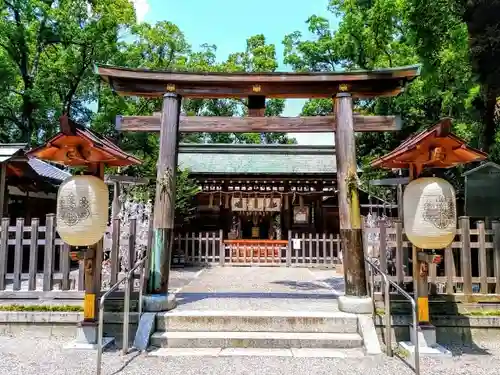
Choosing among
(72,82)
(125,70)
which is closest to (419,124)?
(125,70)

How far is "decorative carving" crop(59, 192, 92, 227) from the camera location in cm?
505

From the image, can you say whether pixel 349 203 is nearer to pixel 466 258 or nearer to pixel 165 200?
pixel 466 258

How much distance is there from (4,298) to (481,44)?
10282 mm

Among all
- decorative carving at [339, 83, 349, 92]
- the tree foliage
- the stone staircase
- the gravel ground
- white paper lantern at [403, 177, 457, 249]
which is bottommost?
the gravel ground

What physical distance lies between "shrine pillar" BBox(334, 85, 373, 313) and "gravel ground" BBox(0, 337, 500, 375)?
3.53 feet

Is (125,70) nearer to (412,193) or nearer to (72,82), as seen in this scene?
(412,193)

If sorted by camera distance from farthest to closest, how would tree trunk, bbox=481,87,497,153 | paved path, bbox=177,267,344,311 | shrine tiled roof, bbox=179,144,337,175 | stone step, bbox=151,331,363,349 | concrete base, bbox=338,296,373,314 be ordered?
shrine tiled roof, bbox=179,144,337,175, tree trunk, bbox=481,87,497,153, paved path, bbox=177,267,344,311, concrete base, bbox=338,296,373,314, stone step, bbox=151,331,363,349

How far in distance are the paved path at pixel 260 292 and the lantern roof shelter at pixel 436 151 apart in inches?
106

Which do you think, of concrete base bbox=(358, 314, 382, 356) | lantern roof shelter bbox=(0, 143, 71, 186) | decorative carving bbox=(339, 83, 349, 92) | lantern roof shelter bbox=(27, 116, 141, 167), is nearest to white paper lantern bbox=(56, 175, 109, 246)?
lantern roof shelter bbox=(27, 116, 141, 167)

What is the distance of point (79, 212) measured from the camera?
5.06 m

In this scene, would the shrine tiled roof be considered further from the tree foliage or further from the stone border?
the stone border

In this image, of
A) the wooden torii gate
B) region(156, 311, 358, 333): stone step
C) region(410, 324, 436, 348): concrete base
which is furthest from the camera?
the wooden torii gate

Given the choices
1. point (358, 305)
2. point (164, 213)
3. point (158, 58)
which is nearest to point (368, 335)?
point (358, 305)

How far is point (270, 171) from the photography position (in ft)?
52.6
